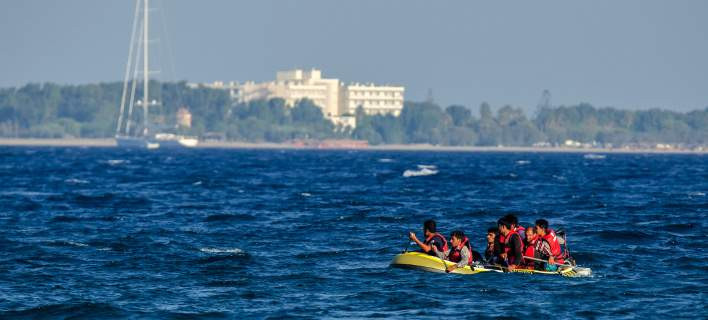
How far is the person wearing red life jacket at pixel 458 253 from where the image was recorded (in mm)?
36031

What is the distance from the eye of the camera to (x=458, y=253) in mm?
36438

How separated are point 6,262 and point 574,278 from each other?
15.6 metres

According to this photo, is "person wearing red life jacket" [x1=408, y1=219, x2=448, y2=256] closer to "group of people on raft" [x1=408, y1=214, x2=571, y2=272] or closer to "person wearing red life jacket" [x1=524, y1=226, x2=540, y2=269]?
"group of people on raft" [x1=408, y1=214, x2=571, y2=272]

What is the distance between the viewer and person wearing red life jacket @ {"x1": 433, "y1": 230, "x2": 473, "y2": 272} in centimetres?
3603

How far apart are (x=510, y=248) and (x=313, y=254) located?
8.51 meters

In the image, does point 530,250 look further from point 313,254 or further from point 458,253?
point 313,254

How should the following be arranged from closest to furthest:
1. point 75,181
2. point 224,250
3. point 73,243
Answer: point 224,250
point 73,243
point 75,181

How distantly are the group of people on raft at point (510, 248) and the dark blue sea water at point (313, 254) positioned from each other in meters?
0.53

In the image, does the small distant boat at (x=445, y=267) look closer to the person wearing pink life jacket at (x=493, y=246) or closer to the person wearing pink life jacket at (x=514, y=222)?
the person wearing pink life jacket at (x=493, y=246)

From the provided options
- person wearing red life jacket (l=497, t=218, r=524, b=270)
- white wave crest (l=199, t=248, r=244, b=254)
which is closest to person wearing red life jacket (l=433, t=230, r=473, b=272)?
person wearing red life jacket (l=497, t=218, r=524, b=270)

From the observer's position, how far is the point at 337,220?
56.8 metres

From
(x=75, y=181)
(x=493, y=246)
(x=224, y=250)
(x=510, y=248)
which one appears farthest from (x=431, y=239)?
(x=75, y=181)

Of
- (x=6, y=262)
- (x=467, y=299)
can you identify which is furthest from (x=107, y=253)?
(x=467, y=299)

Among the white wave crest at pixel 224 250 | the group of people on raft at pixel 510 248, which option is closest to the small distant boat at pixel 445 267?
the group of people on raft at pixel 510 248
